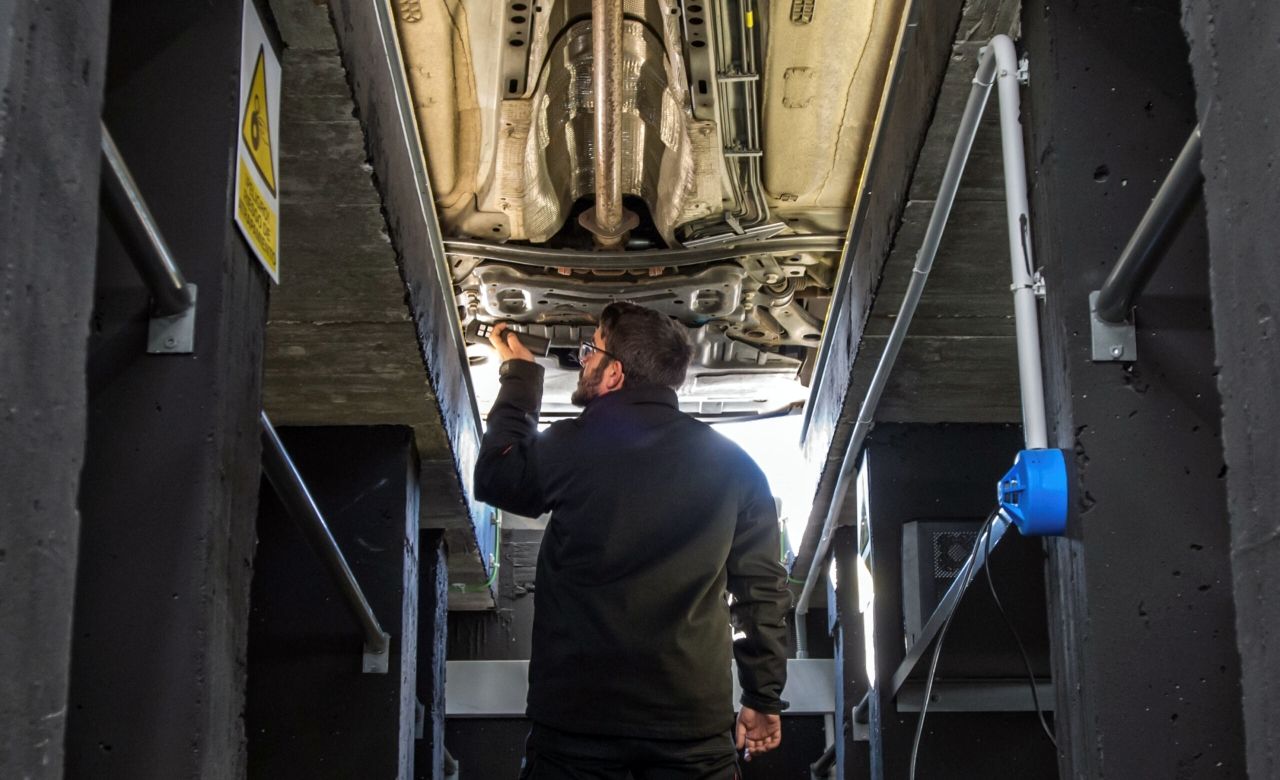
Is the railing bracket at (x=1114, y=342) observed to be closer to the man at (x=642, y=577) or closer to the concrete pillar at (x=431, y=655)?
the man at (x=642, y=577)

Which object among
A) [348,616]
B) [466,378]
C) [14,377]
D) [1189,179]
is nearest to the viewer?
[14,377]

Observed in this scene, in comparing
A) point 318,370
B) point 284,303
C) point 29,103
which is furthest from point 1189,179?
point 318,370

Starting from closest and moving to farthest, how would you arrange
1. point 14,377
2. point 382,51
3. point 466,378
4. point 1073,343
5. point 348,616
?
point 14,377 → point 1073,343 → point 382,51 → point 348,616 → point 466,378

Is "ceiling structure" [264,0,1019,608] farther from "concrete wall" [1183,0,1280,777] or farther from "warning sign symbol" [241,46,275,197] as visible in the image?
"concrete wall" [1183,0,1280,777]

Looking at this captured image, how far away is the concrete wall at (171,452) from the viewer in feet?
6.27

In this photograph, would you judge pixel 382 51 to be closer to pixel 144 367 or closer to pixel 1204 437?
pixel 144 367

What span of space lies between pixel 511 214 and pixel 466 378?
717mm

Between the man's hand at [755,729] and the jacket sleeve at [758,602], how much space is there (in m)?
0.02

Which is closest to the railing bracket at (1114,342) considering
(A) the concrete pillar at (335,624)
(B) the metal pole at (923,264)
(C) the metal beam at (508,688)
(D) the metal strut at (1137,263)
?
(D) the metal strut at (1137,263)

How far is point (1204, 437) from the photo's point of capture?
1.95 metres

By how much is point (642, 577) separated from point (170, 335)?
1.18 m

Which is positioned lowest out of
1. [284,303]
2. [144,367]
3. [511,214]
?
[144,367]

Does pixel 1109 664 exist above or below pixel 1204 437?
below

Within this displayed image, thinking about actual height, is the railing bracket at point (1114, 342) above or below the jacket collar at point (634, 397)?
below
